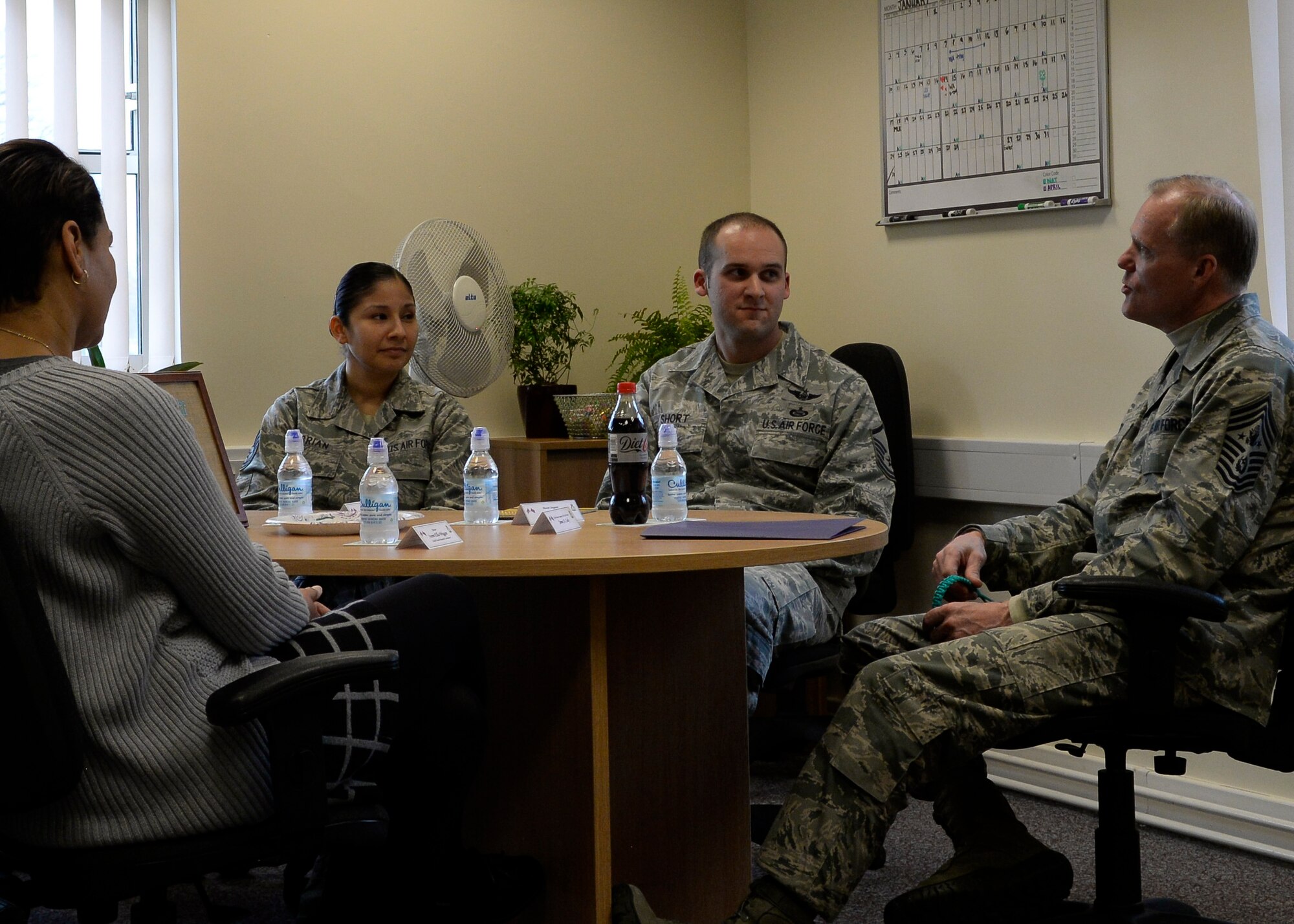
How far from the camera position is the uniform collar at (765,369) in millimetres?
2748

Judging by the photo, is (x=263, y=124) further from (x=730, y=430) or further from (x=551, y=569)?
(x=551, y=569)

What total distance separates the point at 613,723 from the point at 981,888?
2.18 ft

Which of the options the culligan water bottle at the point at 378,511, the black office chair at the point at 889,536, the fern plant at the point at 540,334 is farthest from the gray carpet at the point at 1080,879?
the fern plant at the point at 540,334

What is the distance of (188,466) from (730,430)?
158 centimetres

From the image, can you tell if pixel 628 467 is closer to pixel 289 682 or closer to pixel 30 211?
pixel 289 682

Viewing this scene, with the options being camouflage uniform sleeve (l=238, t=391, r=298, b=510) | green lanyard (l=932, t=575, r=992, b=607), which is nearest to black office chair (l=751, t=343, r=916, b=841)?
green lanyard (l=932, t=575, r=992, b=607)

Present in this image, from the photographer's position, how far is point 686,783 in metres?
2.09

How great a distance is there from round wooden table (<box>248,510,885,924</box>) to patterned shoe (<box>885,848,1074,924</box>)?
11.6 inches

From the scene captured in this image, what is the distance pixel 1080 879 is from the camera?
2475 mm

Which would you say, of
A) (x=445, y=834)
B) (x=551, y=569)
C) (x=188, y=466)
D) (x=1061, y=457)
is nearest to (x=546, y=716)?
(x=445, y=834)

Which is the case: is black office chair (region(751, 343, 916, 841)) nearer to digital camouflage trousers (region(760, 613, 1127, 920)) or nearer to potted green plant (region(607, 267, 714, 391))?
potted green plant (region(607, 267, 714, 391))

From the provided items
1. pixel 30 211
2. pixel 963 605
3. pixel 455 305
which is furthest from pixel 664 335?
pixel 30 211

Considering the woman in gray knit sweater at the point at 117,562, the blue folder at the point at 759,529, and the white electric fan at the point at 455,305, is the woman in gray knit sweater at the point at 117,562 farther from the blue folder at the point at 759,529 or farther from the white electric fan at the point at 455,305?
the white electric fan at the point at 455,305

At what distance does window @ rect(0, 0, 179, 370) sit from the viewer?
3180 millimetres
